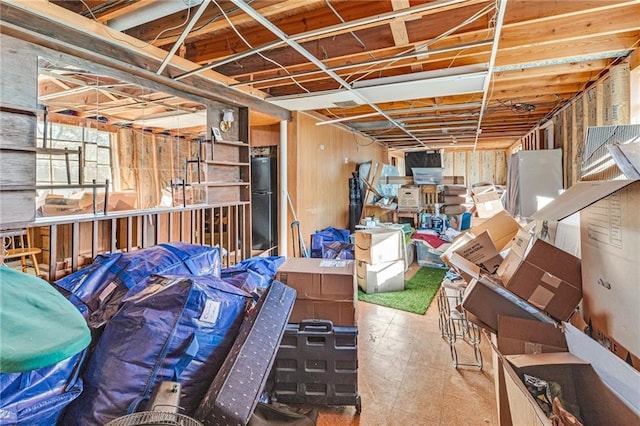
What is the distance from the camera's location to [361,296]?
13.1 feet

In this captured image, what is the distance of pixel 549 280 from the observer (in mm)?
1800

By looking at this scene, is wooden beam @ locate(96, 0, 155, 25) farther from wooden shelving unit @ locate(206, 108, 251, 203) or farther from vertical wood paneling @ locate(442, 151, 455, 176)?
vertical wood paneling @ locate(442, 151, 455, 176)

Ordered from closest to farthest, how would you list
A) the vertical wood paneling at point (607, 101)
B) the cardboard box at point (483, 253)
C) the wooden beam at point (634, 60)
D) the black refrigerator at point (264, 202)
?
the cardboard box at point (483, 253)
the wooden beam at point (634, 60)
the vertical wood paneling at point (607, 101)
the black refrigerator at point (264, 202)

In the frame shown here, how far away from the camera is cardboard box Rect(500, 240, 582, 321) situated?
175cm

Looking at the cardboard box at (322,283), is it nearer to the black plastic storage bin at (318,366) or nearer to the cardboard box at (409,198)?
the black plastic storage bin at (318,366)

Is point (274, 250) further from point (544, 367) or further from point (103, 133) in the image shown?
point (544, 367)

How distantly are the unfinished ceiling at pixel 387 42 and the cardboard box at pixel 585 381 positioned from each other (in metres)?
1.74

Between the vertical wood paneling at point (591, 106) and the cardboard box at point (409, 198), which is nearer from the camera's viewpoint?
the vertical wood paneling at point (591, 106)

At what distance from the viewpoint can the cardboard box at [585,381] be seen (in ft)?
3.77

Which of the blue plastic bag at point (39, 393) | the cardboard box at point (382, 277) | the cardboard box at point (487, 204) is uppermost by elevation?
the cardboard box at point (487, 204)

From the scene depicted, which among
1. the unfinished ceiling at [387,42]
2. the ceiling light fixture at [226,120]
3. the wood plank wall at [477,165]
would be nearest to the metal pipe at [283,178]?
the unfinished ceiling at [387,42]

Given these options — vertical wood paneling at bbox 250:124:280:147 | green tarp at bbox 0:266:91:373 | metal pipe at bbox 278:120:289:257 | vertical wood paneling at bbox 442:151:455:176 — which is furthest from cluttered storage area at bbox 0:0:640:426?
vertical wood paneling at bbox 442:151:455:176

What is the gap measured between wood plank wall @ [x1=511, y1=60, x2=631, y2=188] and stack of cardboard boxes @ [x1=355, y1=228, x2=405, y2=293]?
2323 mm

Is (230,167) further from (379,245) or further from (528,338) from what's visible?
(528,338)
